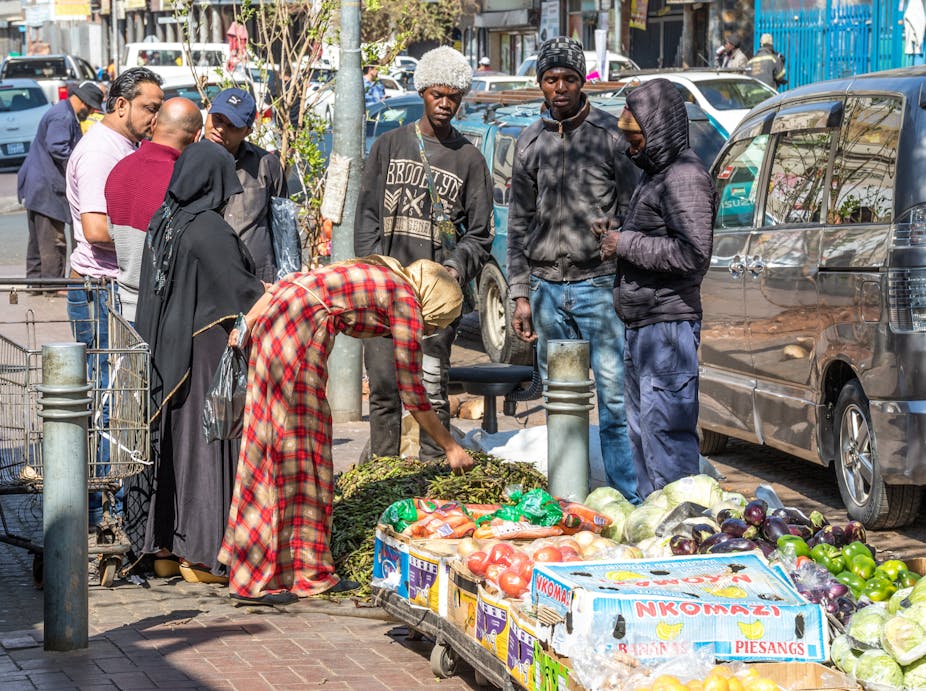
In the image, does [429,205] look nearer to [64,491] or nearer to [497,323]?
[64,491]

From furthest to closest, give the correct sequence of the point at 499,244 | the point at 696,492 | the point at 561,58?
the point at 499,244 → the point at 561,58 → the point at 696,492

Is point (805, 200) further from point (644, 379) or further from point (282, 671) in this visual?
point (282, 671)

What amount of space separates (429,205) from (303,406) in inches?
63.5

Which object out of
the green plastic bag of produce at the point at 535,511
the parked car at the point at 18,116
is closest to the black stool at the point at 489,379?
the green plastic bag of produce at the point at 535,511

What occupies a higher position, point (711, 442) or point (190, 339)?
point (190, 339)

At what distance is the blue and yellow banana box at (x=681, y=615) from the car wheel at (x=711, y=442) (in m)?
4.88

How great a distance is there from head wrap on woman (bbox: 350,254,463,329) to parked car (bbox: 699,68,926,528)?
2.17 m

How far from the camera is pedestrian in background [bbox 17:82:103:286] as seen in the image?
15266 mm

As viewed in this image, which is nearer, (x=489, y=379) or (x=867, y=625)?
(x=867, y=625)

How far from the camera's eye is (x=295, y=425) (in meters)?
5.96

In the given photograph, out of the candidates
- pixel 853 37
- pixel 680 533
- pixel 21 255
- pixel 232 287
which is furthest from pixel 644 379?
pixel 853 37

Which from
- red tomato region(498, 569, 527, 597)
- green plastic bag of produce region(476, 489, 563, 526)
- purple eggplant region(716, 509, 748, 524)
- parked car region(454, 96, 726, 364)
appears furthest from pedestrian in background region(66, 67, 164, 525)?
parked car region(454, 96, 726, 364)

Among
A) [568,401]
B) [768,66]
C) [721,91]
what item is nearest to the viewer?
[568,401]

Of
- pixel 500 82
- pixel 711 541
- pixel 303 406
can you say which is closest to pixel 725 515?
pixel 711 541
